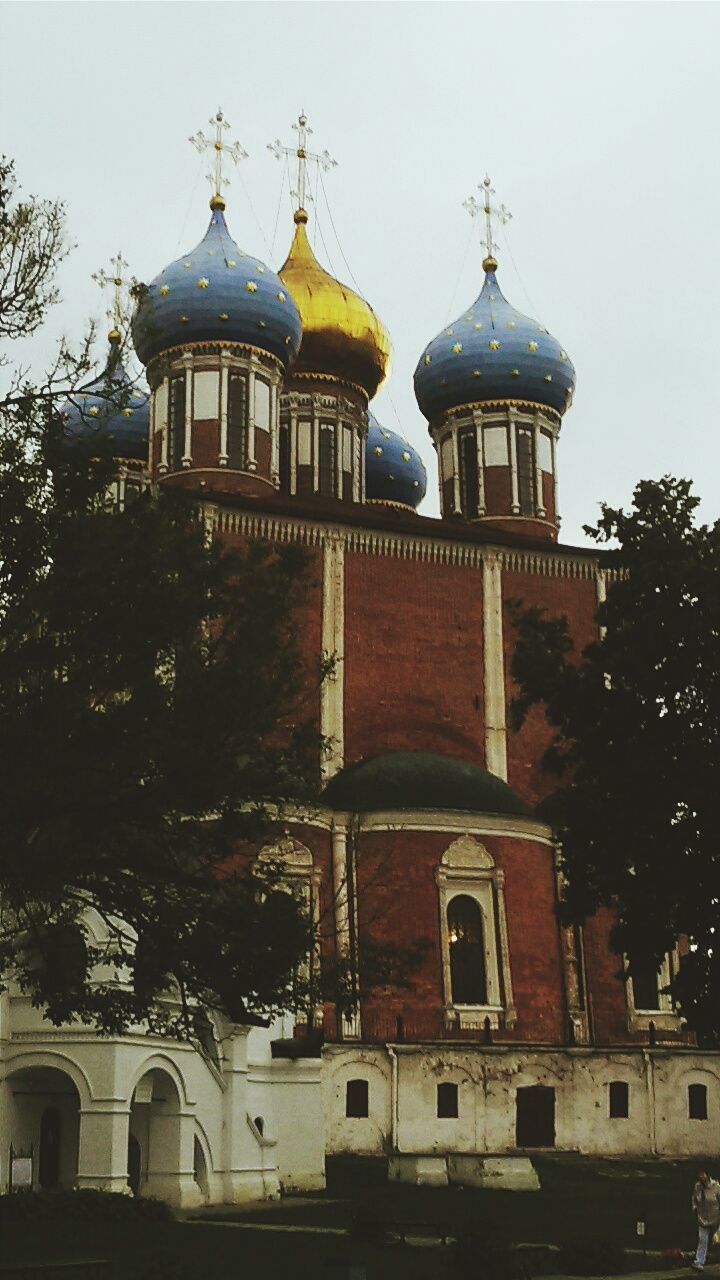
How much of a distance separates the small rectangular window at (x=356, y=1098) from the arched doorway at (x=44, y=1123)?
7.01 meters

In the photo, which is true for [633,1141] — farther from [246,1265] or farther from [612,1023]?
[246,1265]


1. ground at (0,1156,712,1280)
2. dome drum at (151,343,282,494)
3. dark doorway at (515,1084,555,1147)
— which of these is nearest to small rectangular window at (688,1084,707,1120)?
ground at (0,1156,712,1280)

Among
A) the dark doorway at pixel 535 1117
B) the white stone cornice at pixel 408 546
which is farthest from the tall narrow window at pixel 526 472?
the dark doorway at pixel 535 1117

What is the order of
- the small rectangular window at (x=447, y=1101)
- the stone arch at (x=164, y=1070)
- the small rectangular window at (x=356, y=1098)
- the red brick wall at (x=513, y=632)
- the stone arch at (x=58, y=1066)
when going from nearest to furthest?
the stone arch at (x=58, y=1066), the stone arch at (x=164, y=1070), the small rectangular window at (x=356, y=1098), the small rectangular window at (x=447, y=1101), the red brick wall at (x=513, y=632)

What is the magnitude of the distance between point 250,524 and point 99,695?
67.0ft

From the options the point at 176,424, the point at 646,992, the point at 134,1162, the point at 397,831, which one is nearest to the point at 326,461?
the point at 176,424

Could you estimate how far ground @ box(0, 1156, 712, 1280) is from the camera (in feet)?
53.8

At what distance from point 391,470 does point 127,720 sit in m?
34.3

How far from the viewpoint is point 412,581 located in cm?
3606

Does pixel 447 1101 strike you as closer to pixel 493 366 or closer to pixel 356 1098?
pixel 356 1098

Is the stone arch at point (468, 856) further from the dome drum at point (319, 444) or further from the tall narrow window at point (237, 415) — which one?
the dome drum at point (319, 444)

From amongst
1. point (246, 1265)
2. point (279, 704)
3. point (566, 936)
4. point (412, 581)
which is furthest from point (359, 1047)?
point (279, 704)

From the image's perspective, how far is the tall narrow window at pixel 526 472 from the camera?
4103 centimetres

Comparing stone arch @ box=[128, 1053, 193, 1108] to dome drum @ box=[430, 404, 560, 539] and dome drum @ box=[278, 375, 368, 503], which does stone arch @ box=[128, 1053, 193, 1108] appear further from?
dome drum @ box=[278, 375, 368, 503]
